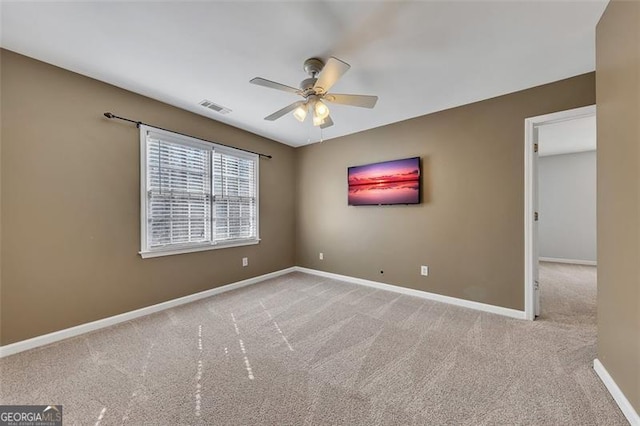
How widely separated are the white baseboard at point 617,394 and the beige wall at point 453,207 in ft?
3.19

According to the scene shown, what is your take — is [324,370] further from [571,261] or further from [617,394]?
[571,261]

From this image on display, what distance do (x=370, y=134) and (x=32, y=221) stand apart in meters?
4.00

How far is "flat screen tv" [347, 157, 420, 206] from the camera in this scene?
3.40 meters

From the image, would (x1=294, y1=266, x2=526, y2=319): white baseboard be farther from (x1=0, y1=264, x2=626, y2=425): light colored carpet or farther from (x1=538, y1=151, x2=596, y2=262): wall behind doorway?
(x1=538, y1=151, x2=596, y2=262): wall behind doorway

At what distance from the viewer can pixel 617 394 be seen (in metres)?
1.48

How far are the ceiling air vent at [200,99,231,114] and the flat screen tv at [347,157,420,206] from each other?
204 cm

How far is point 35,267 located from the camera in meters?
2.14

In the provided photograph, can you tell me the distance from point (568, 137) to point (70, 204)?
727cm

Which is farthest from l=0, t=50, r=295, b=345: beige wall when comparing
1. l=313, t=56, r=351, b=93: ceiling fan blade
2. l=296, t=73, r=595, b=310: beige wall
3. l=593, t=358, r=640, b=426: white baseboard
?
l=593, t=358, r=640, b=426: white baseboard

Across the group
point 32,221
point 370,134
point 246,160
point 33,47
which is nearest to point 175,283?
point 32,221

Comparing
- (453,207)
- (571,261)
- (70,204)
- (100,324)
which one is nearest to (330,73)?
(453,207)

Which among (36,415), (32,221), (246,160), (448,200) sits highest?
(246,160)

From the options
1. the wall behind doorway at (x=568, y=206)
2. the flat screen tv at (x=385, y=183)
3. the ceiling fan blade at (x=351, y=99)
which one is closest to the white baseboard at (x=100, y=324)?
the flat screen tv at (x=385, y=183)

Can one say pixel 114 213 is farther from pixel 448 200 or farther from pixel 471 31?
pixel 448 200
